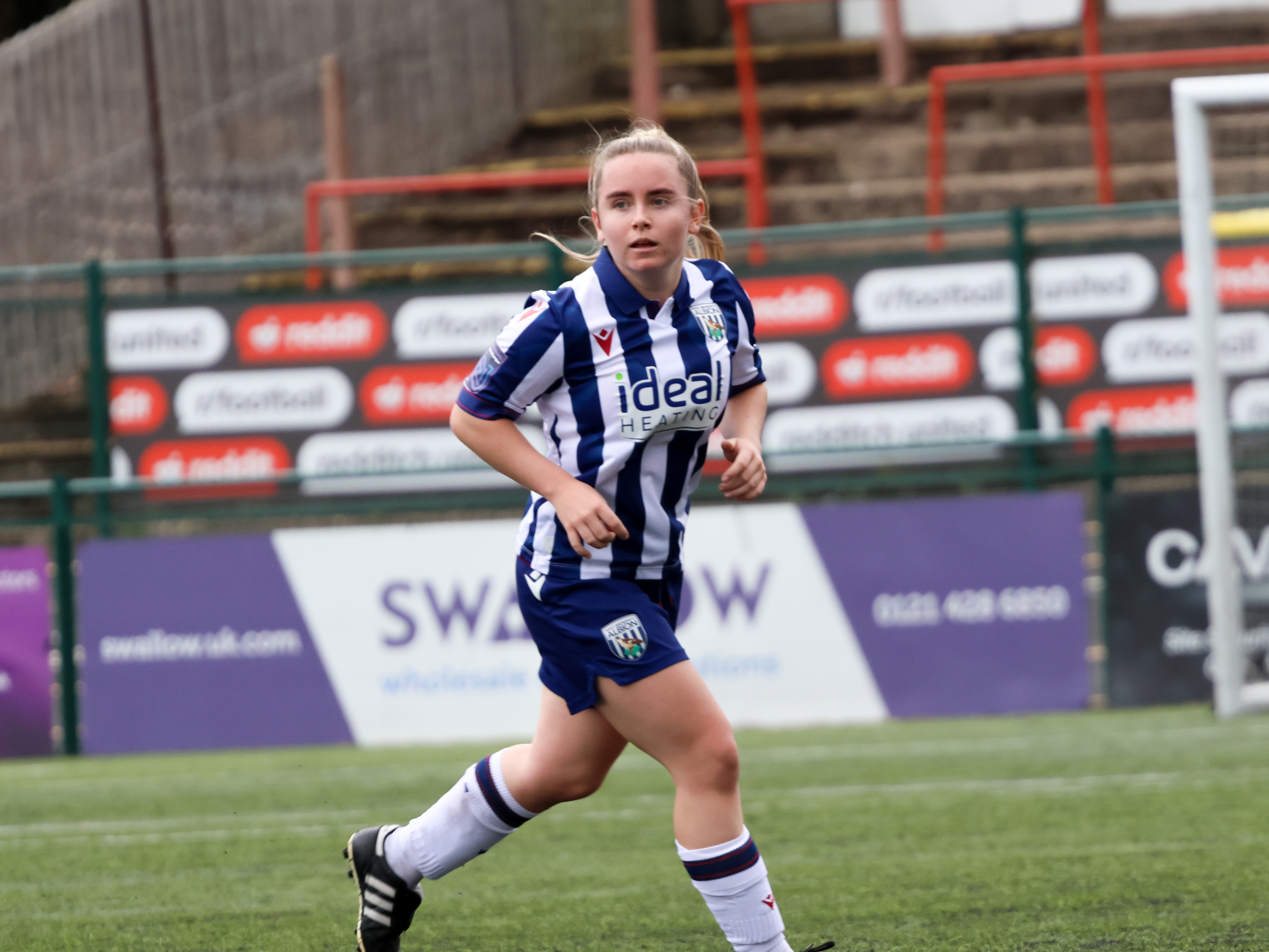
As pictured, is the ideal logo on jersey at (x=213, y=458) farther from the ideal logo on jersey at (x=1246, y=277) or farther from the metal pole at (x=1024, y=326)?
the ideal logo on jersey at (x=1246, y=277)

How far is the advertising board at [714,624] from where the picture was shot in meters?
9.40

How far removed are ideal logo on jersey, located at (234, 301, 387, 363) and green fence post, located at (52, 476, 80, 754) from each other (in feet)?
7.45

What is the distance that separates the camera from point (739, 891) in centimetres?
347

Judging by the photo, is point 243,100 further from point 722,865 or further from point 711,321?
point 722,865

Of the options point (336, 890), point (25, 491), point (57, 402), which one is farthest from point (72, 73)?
point (336, 890)

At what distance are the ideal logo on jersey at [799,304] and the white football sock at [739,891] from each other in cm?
809

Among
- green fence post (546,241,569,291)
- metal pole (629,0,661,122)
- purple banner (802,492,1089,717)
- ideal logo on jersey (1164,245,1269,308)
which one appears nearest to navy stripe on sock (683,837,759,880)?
purple banner (802,492,1089,717)

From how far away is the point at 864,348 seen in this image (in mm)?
11469

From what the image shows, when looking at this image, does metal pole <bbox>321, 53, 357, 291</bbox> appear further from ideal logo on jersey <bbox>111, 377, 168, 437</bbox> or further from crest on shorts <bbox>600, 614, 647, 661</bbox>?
crest on shorts <bbox>600, 614, 647, 661</bbox>

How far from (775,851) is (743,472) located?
2319mm

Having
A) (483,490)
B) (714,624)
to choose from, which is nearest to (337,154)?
(483,490)

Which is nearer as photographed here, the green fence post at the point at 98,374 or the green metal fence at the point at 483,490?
the green metal fence at the point at 483,490

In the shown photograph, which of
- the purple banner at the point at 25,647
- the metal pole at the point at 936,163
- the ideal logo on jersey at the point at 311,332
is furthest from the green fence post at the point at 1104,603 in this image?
the purple banner at the point at 25,647

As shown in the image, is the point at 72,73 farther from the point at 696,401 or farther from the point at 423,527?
the point at 696,401
